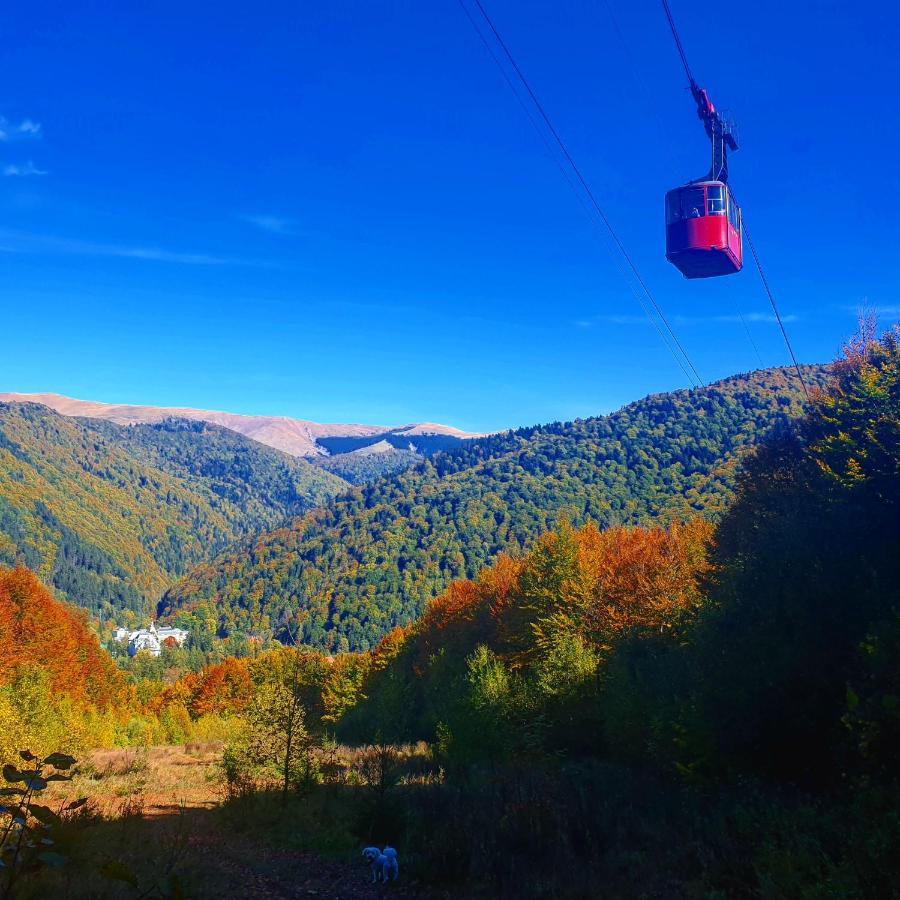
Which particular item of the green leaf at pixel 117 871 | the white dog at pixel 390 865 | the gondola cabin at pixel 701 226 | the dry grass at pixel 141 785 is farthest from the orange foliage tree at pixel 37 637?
the green leaf at pixel 117 871

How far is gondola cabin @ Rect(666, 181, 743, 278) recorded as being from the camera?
2728cm

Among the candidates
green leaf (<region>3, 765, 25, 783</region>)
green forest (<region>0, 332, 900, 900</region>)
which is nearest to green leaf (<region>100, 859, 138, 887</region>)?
green forest (<region>0, 332, 900, 900</region>)

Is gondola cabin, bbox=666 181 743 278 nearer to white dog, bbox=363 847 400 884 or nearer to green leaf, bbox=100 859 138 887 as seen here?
white dog, bbox=363 847 400 884

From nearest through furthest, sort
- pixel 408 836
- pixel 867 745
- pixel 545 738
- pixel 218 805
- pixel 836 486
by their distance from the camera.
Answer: pixel 867 745
pixel 408 836
pixel 836 486
pixel 218 805
pixel 545 738

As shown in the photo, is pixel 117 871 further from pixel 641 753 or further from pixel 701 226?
pixel 701 226

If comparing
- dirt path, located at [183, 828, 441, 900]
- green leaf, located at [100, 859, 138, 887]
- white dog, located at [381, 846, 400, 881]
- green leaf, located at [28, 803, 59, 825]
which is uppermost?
green leaf, located at [28, 803, 59, 825]

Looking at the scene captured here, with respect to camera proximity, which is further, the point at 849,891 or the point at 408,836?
the point at 408,836

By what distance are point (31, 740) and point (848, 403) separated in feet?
127

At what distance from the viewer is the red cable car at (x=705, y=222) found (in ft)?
89.6

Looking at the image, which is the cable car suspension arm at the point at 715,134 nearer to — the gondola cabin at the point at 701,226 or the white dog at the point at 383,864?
the gondola cabin at the point at 701,226

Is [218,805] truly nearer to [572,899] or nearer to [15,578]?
[572,899]

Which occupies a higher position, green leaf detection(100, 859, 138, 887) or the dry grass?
green leaf detection(100, 859, 138, 887)

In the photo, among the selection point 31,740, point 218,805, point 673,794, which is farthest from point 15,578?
point 673,794

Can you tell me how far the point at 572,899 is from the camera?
1171cm
